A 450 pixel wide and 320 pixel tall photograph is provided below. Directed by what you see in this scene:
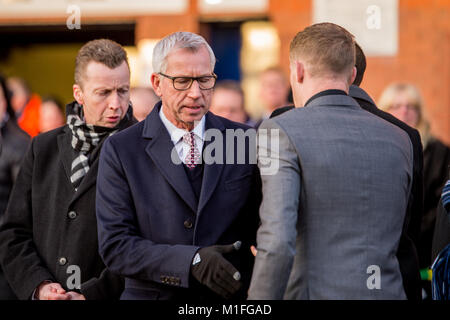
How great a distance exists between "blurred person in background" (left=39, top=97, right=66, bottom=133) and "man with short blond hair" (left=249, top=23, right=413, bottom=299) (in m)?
6.44

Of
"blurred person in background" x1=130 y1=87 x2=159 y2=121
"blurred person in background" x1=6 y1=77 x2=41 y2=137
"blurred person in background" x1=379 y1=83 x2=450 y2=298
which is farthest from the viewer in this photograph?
"blurred person in background" x1=6 y1=77 x2=41 y2=137

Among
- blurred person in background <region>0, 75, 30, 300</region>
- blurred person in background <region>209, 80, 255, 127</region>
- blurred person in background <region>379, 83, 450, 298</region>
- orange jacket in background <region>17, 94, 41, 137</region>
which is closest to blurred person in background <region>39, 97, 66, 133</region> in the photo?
orange jacket in background <region>17, 94, 41, 137</region>

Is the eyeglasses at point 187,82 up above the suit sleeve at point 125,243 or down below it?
above

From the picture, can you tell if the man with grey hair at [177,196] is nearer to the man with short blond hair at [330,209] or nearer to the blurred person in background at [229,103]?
the man with short blond hair at [330,209]

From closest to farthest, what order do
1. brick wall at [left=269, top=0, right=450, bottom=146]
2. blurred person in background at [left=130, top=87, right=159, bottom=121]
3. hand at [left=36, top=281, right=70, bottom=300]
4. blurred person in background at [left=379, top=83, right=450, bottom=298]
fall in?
hand at [left=36, top=281, right=70, bottom=300] → blurred person in background at [left=130, top=87, right=159, bottom=121] → blurred person in background at [left=379, top=83, right=450, bottom=298] → brick wall at [left=269, top=0, right=450, bottom=146]

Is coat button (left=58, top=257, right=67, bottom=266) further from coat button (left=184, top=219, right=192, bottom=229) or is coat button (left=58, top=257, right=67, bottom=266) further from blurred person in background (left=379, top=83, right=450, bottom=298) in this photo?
blurred person in background (left=379, top=83, right=450, bottom=298)

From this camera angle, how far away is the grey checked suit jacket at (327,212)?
3.22m

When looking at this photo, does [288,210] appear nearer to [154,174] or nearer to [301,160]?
[301,160]

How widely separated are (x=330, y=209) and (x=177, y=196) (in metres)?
0.73

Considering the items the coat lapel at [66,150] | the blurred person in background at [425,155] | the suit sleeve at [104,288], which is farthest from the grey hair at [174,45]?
the blurred person in background at [425,155]

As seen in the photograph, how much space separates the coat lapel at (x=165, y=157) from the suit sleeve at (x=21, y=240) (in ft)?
3.00

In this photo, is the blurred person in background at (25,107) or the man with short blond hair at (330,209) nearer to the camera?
the man with short blond hair at (330,209)

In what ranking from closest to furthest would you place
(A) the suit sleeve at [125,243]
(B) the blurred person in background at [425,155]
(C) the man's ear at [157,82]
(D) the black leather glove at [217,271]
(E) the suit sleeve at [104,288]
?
(D) the black leather glove at [217,271] → (A) the suit sleeve at [125,243] → (C) the man's ear at [157,82] → (E) the suit sleeve at [104,288] → (B) the blurred person in background at [425,155]

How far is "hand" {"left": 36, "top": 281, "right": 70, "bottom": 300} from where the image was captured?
4.14m
